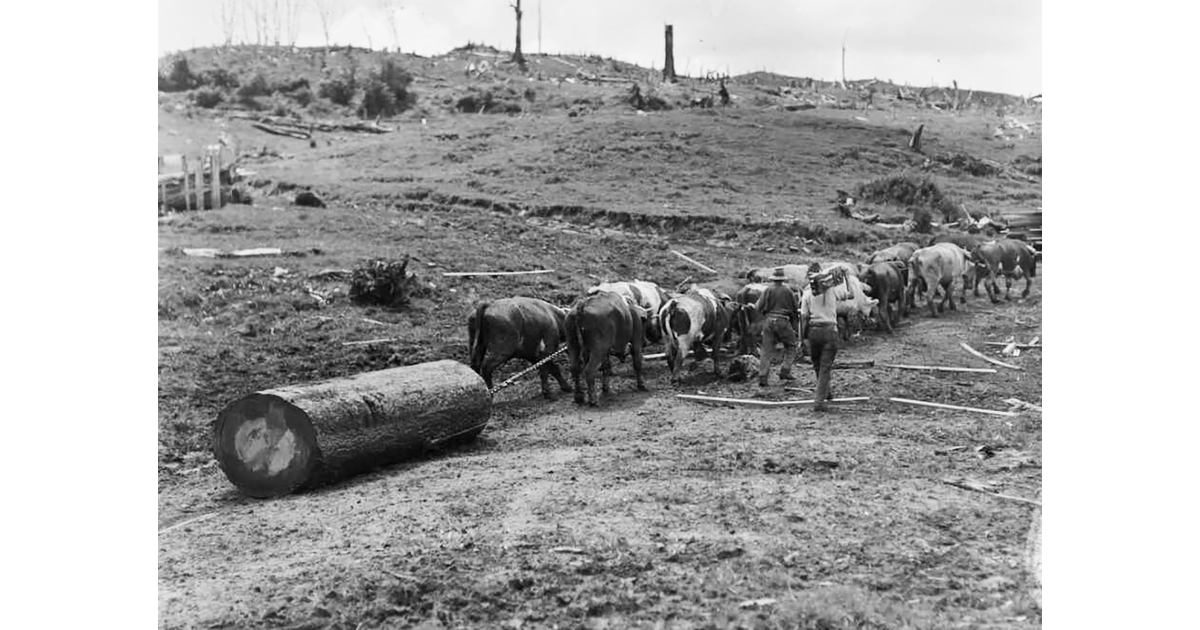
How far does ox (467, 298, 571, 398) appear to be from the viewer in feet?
35.9

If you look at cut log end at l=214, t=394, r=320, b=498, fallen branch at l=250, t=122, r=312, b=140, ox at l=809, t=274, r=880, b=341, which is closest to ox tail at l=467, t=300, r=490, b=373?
cut log end at l=214, t=394, r=320, b=498

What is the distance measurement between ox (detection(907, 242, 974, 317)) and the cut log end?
9.04 metres

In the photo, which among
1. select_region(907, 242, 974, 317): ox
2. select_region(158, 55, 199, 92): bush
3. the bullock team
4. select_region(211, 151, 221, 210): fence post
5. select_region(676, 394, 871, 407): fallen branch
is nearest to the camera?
select_region(676, 394, 871, 407): fallen branch

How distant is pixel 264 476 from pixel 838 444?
156 inches

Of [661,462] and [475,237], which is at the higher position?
[475,237]

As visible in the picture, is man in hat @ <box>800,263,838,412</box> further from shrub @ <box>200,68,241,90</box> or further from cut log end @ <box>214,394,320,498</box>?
shrub @ <box>200,68,241,90</box>

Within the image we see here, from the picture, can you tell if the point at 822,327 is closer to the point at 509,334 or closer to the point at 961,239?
the point at 509,334

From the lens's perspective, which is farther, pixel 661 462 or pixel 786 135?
pixel 786 135

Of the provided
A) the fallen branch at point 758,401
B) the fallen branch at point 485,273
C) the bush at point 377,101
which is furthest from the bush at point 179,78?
the bush at point 377,101

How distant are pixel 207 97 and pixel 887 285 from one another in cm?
1035

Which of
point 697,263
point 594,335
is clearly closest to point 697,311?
point 594,335
